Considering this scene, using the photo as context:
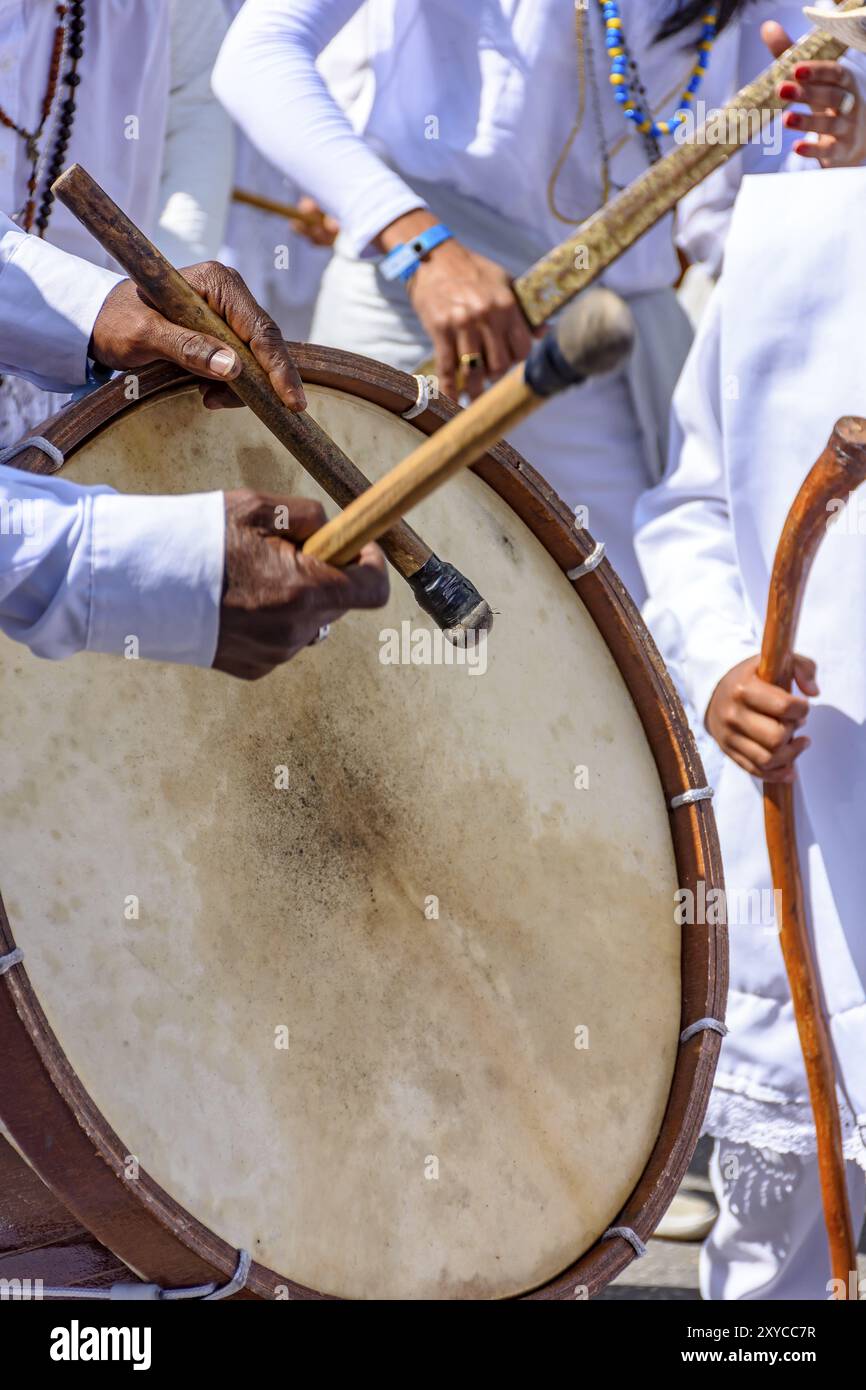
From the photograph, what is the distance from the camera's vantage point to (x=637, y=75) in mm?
2332

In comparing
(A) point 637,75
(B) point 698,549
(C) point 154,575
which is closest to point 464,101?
(A) point 637,75

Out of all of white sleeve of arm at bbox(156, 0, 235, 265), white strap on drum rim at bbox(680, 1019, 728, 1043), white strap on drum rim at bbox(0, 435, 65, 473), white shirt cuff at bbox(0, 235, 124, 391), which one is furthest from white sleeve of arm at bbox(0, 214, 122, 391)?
white sleeve of arm at bbox(156, 0, 235, 265)

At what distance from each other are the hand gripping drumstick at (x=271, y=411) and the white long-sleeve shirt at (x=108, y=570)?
197 mm

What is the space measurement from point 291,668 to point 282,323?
7.30ft

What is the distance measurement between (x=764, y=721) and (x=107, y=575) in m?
0.98

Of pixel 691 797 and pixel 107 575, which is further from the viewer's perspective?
pixel 691 797

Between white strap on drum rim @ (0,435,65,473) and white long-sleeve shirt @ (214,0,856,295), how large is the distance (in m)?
0.94

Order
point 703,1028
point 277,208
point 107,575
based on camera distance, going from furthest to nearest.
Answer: point 277,208
point 703,1028
point 107,575

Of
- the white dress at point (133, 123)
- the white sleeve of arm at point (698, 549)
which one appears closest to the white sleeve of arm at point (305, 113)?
the white dress at point (133, 123)

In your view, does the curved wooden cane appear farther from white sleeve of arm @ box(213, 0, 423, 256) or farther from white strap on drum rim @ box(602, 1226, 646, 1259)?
white sleeve of arm @ box(213, 0, 423, 256)

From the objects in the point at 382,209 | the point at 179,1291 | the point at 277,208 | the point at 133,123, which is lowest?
the point at 179,1291

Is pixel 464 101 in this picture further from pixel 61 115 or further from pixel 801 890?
pixel 801 890

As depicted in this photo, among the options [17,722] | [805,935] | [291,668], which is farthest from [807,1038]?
[17,722]
